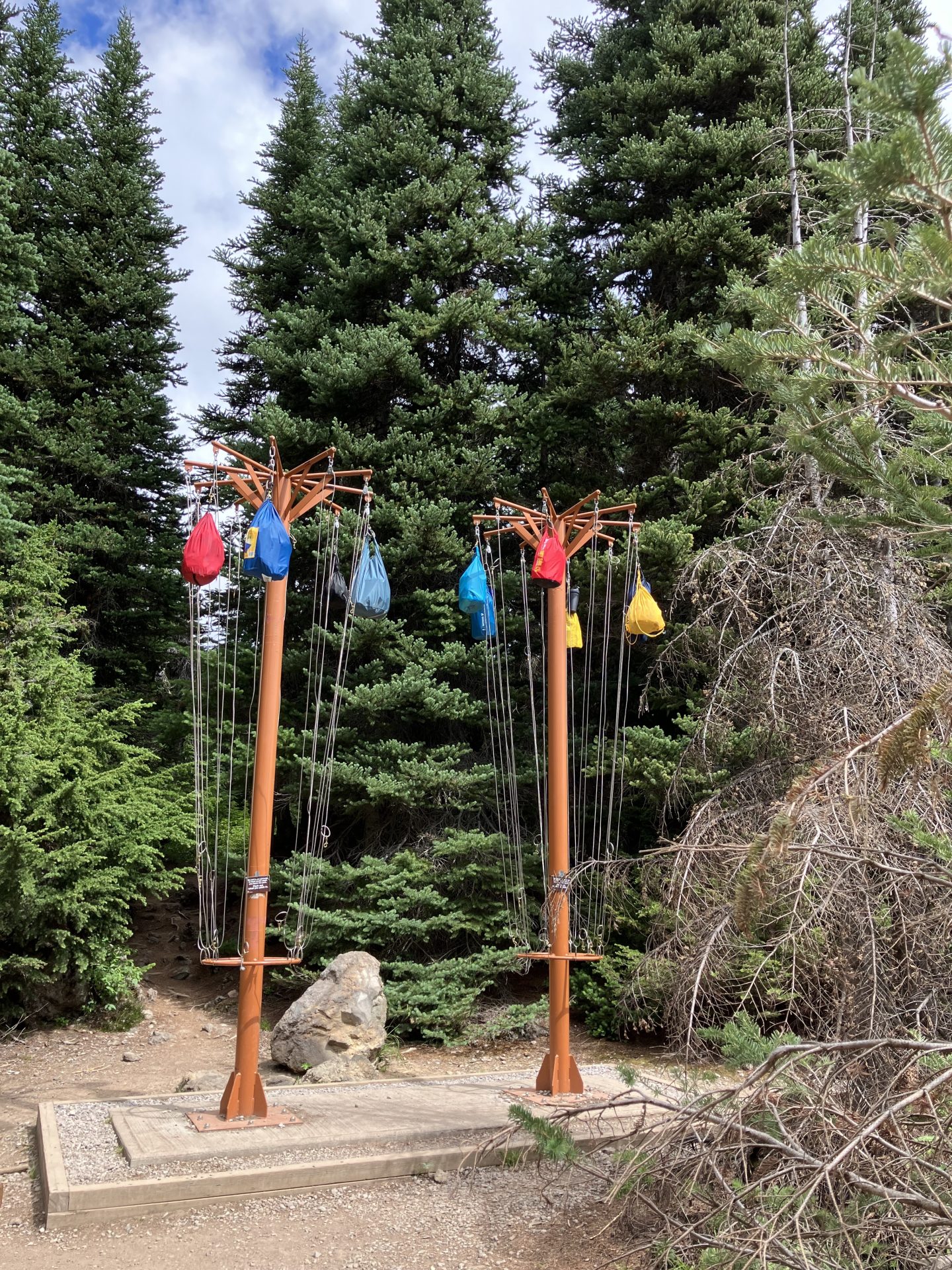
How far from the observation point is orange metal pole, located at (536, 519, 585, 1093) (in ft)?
21.1

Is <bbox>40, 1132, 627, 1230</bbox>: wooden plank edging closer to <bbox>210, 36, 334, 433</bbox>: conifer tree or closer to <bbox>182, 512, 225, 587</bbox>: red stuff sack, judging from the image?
<bbox>182, 512, 225, 587</bbox>: red stuff sack

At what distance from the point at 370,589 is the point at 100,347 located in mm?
9121

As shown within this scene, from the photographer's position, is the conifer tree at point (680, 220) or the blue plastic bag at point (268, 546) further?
the conifer tree at point (680, 220)

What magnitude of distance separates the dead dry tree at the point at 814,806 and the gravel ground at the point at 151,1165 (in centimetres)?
165

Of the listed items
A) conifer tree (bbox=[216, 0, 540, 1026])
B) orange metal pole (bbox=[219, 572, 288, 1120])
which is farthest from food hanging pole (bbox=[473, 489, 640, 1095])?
conifer tree (bbox=[216, 0, 540, 1026])

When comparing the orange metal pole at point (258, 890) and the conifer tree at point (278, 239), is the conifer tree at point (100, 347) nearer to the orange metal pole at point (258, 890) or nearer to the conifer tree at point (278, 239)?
the conifer tree at point (278, 239)

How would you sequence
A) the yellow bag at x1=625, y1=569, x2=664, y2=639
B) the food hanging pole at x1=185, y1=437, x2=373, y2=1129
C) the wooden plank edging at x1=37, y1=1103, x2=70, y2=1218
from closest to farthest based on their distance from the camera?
the wooden plank edging at x1=37, y1=1103, x2=70, y2=1218 < the food hanging pole at x1=185, y1=437, x2=373, y2=1129 < the yellow bag at x1=625, y1=569, x2=664, y2=639

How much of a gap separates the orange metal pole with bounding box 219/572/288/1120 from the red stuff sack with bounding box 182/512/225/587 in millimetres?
380

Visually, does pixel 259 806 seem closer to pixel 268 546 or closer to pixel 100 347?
pixel 268 546

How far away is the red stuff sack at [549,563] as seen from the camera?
6.80 metres

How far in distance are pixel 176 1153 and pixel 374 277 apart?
918 centimetres

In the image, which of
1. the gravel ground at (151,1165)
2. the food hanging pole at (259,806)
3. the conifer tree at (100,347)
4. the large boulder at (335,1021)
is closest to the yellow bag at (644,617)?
the food hanging pole at (259,806)

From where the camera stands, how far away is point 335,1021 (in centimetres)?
754

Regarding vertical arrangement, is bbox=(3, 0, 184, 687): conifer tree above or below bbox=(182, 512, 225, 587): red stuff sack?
above
